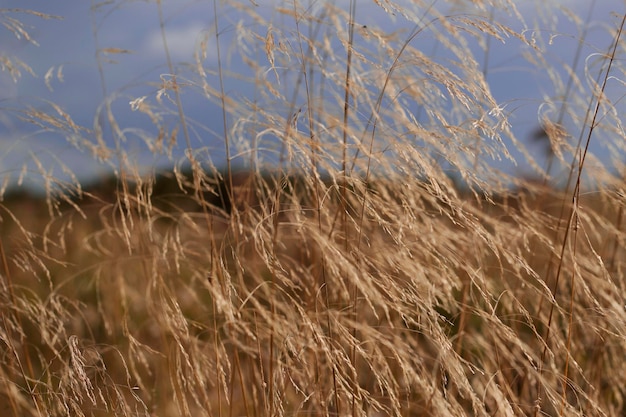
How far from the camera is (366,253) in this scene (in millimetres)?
2188

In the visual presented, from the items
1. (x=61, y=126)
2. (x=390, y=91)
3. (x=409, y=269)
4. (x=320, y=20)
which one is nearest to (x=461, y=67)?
(x=390, y=91)

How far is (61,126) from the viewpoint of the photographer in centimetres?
246

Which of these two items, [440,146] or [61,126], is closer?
[440,146]

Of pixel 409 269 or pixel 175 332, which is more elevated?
pixel 409 269

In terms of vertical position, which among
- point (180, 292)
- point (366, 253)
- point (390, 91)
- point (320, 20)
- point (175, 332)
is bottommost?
point (180, 292)

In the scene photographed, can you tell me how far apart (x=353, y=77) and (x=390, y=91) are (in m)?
0.16

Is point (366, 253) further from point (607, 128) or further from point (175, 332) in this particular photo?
point (607, 128)

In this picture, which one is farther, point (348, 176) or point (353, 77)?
point (353, 77)

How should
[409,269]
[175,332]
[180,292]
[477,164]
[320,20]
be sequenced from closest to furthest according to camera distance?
1. [409,269]
2. [175,332]
3. [320,20]
4. [477,164]
5. [180,292]

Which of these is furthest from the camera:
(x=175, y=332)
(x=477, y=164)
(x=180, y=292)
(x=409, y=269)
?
(x=180, y=292)

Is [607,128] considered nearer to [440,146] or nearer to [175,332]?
[440,146]

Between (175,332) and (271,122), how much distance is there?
666 mm

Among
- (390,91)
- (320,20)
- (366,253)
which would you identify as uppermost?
(320,20)

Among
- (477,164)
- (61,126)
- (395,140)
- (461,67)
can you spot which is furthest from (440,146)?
(61,126)
